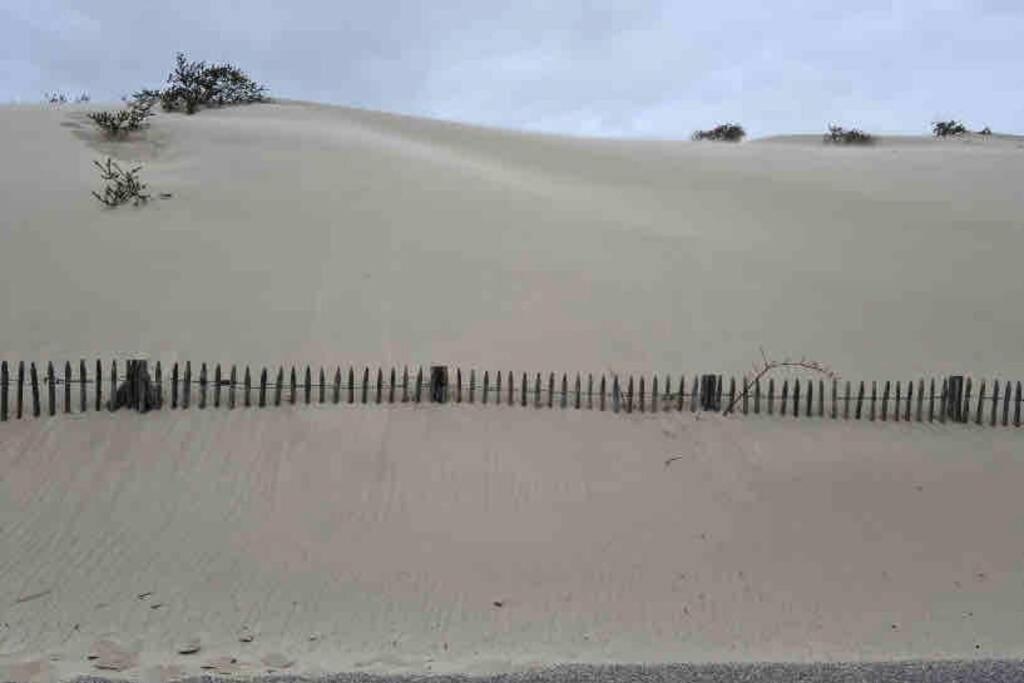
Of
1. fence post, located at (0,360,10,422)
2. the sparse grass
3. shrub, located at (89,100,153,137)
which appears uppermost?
shrub, located at (89,100,153,137)

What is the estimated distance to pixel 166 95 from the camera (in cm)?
2483

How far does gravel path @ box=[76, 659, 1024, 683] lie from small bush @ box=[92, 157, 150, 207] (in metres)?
11.0

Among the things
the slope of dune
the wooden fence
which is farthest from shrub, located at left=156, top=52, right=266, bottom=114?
the wooden fence

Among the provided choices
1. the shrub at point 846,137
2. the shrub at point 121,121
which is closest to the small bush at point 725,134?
the shrub at point 846,137

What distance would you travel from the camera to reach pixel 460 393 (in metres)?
9.44

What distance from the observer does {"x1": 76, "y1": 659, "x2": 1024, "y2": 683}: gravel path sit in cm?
477

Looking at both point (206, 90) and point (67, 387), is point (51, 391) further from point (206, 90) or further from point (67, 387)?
point (206, 90)

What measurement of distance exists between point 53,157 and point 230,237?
17.9 feet

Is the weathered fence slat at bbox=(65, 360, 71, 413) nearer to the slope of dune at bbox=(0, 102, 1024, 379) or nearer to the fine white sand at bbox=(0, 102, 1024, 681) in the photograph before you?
the fine white sand at bbox=(0, 102, 1024, 681)

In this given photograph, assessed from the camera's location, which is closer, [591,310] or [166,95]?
[591,310]

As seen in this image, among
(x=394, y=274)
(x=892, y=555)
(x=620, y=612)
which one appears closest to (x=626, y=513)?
(x=620, y=612)

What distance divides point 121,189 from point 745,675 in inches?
506

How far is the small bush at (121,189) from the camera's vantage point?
1407 cm

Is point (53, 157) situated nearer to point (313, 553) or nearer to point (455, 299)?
point (455, 299)
